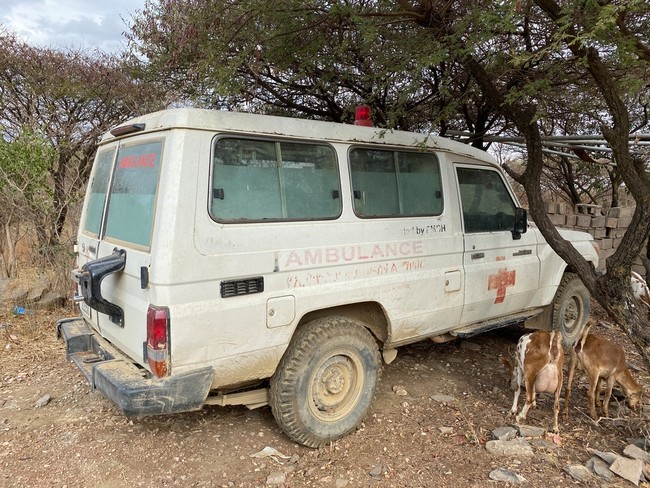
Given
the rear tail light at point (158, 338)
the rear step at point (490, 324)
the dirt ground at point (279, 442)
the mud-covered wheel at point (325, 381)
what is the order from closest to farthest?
the rear tail light at point (158, 338) → the dirt ground at point (279, 442) → the mud-covered wheel at point (325, 381) → the rear step at point (490, 324)

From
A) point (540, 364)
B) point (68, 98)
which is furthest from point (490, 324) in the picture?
point (68, 98)

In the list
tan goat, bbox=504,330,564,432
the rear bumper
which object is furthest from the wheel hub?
tan goat, bbox=504,330,564,432

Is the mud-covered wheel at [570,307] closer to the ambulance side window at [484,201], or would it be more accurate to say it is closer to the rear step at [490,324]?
the rear step at [490,324]

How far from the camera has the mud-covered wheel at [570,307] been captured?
5.13 metres

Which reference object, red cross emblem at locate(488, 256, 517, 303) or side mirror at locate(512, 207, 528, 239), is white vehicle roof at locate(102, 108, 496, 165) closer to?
side mirror at locate(512, 207, 528, 239)

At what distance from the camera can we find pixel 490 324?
4.32 metres

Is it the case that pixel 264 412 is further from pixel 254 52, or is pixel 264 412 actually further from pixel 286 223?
pixel 254 52

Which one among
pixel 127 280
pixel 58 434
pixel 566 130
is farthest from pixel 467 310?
pixel 566 130

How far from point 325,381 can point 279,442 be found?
565 mm

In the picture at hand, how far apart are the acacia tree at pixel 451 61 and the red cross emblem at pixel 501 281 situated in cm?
46

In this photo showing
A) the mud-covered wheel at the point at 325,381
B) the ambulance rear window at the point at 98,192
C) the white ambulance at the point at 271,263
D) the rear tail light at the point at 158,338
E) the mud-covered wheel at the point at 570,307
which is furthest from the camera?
the mud-covered wheel at the point at 570,307

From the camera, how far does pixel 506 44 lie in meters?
4.95

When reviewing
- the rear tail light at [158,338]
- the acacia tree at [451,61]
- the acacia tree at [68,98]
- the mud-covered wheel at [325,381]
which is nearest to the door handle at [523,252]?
the acacia tree at [451,61]

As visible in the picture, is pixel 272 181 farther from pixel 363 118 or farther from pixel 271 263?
pixel 363 118
